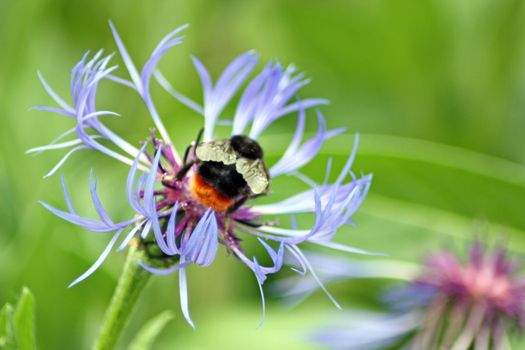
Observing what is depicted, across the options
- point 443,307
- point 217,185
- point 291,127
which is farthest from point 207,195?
point 291,127

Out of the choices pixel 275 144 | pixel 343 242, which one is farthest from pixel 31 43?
pixel 343 242

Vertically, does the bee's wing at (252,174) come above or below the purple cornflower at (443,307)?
below

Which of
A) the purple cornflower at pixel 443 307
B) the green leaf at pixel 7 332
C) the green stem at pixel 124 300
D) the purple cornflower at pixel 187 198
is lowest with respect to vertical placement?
the green leaf at pixel 7 332

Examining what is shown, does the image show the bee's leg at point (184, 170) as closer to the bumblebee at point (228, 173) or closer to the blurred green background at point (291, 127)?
the bumblebee at point (228, 173)

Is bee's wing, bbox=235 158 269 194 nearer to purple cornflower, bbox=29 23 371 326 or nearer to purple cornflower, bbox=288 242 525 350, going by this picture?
purple cornflower, bbox=29 23 371 326

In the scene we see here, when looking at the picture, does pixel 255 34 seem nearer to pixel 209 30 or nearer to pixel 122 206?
pixel 209 30

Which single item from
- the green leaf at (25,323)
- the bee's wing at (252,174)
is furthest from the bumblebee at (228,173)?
the green leaf at (25,323)

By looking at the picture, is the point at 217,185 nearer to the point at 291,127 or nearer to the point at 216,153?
the point at 216,153
